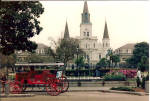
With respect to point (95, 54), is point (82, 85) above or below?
below

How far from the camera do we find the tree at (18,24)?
23358 mm

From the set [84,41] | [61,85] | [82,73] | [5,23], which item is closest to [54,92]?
[61,85]

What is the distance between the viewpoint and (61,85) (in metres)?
19.9

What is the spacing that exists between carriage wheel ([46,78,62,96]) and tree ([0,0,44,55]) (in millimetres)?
5600

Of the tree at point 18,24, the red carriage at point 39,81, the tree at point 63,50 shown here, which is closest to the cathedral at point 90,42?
the tree at point 63,50

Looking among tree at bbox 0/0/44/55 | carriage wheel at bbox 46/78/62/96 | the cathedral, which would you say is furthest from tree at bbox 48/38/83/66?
the cathedral

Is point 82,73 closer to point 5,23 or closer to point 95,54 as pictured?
point 5,23

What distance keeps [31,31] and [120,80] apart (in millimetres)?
8260

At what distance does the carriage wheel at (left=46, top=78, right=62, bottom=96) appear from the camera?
19172 mm

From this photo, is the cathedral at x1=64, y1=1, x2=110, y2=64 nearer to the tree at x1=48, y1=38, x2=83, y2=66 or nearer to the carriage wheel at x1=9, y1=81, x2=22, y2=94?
the tree at x1=48, y1=38, x2=83, y2=66

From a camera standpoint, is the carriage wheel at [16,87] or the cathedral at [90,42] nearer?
the carriage wheel at [16,87]

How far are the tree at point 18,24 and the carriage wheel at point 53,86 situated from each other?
5600 millimetres

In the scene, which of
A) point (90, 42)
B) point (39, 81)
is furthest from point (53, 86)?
point (90, 42)

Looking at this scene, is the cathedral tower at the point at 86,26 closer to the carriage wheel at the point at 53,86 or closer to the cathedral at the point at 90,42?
the cathedral at the point at 90,42
